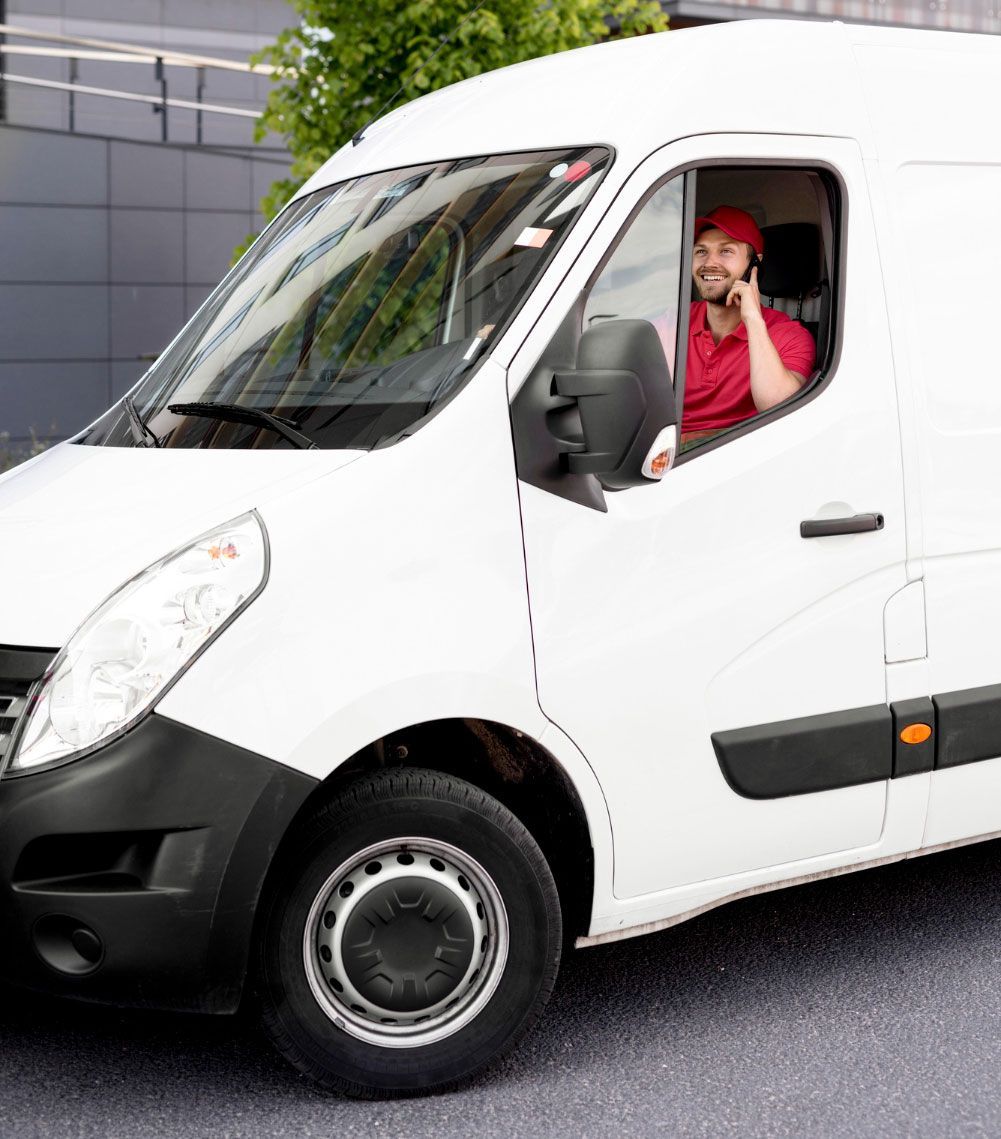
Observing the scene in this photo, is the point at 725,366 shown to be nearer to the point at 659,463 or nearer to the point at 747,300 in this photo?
the point at 747,300

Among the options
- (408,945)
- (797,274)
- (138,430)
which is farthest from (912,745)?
(138,430)

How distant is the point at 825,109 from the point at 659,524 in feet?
3.70

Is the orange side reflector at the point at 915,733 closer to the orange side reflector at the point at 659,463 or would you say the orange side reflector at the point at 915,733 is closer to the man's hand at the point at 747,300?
the orange side reflector at the point at 659,463

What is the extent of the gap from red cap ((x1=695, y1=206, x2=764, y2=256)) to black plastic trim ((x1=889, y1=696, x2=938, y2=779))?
48.5 inches

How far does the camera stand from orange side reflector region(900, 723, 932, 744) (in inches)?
149

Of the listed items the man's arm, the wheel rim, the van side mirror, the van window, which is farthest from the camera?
the man's arm

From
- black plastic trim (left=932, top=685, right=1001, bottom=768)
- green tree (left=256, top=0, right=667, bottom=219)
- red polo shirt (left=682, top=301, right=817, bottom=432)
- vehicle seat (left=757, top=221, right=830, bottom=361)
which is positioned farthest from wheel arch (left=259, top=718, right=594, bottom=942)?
green tree (left=256, top=0, right=667, bottom=219)

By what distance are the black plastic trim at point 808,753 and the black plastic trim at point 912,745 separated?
2 centimetres

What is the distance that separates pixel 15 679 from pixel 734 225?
2126 millimetres

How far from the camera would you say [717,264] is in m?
3.98

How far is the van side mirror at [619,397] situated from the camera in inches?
126

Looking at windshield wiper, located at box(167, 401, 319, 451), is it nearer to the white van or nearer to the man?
the white van

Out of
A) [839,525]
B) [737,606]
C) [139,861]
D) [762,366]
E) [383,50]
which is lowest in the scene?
[139,861]

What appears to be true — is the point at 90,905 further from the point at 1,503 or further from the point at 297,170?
the point at 297,170
